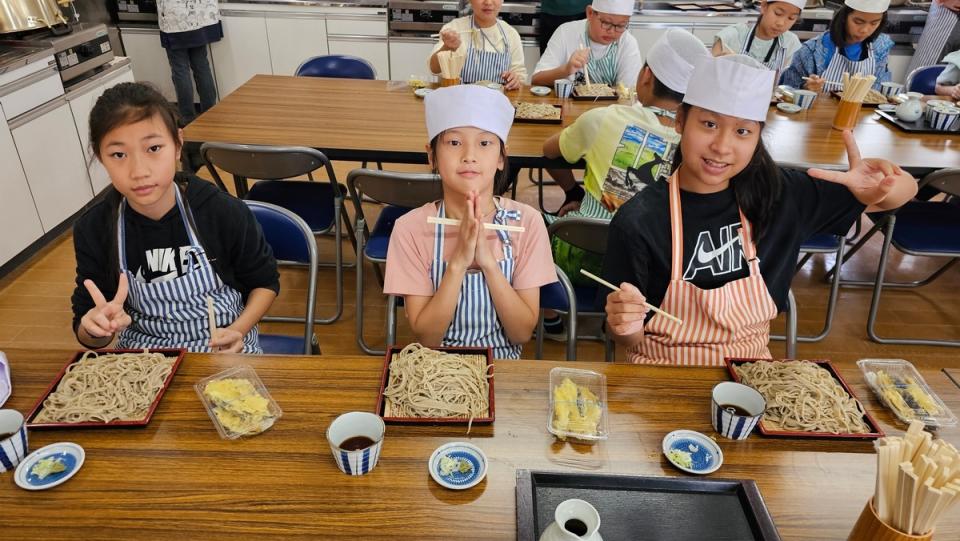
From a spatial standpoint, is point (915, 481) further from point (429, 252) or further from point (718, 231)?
point (429, 252)

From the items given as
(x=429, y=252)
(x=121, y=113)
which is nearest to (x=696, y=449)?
(x=429, y=252)

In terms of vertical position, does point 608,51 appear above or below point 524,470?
above

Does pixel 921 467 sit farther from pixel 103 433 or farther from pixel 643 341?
pixel 103 433

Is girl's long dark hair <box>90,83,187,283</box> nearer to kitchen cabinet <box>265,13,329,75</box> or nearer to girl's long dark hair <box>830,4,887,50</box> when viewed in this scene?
girl's long dark hair <box>830,4,887,50</box>

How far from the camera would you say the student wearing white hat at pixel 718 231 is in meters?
1.55

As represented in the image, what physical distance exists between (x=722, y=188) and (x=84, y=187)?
396cm

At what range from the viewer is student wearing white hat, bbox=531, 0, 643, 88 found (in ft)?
11.8

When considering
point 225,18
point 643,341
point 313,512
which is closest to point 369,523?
point 313,512

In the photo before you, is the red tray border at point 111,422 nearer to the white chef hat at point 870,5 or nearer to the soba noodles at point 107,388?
the soba noodles at point 107,388

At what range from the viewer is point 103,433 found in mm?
1177

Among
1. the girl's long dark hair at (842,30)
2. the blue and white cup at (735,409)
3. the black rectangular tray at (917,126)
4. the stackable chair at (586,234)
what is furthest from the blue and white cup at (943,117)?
the blue and white cup at (735,409)

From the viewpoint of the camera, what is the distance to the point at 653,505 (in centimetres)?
104

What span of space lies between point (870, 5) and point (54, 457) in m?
4.23

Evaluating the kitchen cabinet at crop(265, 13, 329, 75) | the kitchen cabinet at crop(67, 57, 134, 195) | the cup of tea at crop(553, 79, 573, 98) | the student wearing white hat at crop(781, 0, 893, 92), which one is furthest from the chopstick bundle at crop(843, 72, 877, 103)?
the kitchen cabinet at crop(265, 13, 329, 75)
